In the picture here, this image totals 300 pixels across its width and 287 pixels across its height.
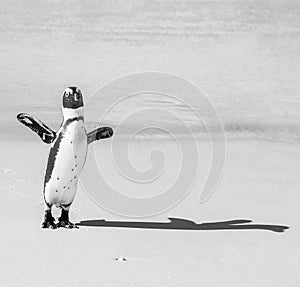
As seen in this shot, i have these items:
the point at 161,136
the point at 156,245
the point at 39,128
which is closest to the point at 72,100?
the point at 39,128

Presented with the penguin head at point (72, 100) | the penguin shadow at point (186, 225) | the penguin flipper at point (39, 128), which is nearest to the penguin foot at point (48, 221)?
the penguin shadow at point (186, 225)

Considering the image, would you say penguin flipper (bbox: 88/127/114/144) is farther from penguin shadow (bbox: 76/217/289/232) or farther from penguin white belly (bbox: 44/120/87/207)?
penguin shadow (bbox: 76/217/289/232)

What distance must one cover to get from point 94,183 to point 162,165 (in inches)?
24.4

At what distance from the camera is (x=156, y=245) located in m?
3.35

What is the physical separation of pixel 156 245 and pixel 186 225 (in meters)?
0.39

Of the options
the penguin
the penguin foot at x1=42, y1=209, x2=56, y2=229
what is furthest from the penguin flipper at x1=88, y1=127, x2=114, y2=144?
the penguin foot at x1=42, y1=209, x2=56, y2=229

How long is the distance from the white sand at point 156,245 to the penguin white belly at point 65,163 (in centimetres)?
15

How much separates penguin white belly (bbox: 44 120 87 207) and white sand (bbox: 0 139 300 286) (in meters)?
0.15

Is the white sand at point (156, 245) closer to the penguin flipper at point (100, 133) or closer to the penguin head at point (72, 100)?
the penguin flipper at point (100, 133)

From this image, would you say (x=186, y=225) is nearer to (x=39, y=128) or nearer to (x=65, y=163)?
(x=65, y=163)

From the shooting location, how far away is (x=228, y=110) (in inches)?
282

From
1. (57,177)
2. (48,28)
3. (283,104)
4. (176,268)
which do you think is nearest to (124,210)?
(57,177)

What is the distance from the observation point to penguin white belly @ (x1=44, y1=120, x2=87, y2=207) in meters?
3.46

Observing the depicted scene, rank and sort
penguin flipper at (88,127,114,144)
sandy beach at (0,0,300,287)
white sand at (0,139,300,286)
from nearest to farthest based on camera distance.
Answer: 1. white sand at (0,139,300,286)
2. sandy beach at (0,0,300,287)
3. penguin flipper at (88,127,114,144)
